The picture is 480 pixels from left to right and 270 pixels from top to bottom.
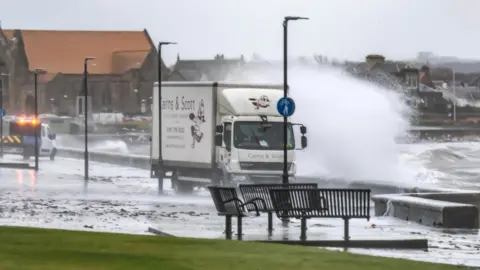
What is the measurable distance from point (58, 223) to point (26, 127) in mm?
63935

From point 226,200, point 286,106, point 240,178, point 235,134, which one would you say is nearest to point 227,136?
point 235,134

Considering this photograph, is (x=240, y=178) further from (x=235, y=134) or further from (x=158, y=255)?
(x=158, y=255)

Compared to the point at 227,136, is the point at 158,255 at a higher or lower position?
lower

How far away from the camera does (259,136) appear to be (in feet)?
158

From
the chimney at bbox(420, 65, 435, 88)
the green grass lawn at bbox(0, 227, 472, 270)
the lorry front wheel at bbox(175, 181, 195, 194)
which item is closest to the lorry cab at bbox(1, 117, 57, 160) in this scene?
the lorry front wheel at bbox(175, 181, 195, 194)

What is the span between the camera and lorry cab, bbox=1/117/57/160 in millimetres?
92062

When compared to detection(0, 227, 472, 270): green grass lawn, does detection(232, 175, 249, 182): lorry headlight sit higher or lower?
higher


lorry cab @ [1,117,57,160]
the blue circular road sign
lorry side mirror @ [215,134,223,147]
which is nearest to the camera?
the blue circular road sign

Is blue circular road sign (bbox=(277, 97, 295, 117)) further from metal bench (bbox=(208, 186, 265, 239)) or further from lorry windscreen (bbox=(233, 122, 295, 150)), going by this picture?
metal bench (bbox=(208, 186, 265, 239))

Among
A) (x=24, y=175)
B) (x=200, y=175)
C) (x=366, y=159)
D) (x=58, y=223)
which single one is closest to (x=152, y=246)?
(x=58, y=223)

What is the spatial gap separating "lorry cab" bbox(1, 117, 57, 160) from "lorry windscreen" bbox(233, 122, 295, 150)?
43840mm

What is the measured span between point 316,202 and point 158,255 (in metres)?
8.14

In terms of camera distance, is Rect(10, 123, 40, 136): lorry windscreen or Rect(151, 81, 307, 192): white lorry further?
Rect(10, 123, 40, 136): lorry windscreen

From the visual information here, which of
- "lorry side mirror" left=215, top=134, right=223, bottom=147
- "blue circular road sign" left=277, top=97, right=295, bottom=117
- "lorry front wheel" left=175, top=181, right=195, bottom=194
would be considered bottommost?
"lorry front wheel" left=175, top=181, right=195, bottom=194
